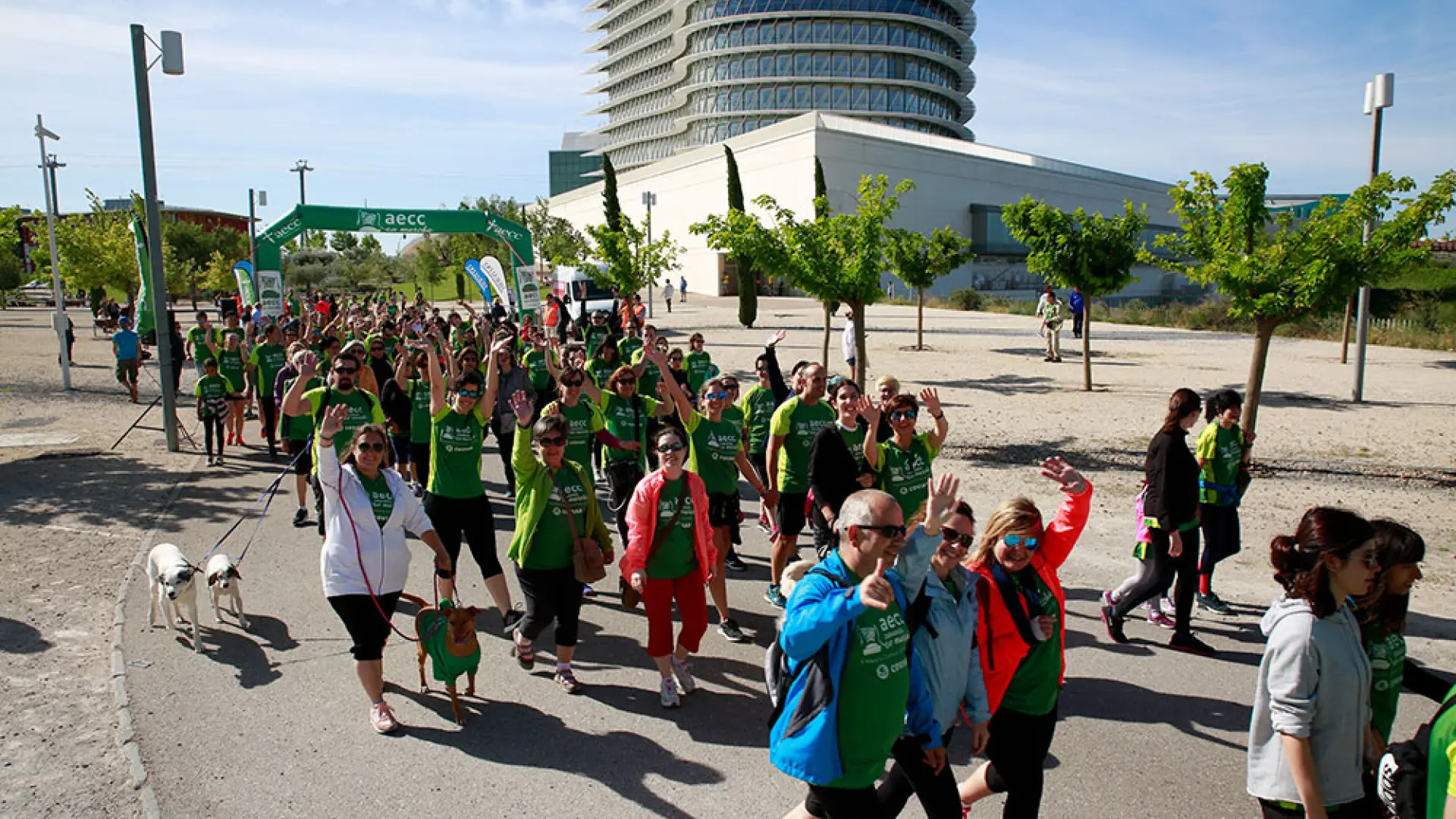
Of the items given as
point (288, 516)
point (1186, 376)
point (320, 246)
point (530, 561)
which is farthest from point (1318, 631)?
point (320, 246)

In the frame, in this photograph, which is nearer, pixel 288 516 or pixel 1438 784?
pixel 1438 784

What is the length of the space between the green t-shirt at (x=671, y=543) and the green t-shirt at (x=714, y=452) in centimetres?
152

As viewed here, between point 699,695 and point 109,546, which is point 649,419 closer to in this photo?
point 699,695

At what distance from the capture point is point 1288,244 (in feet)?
33.9

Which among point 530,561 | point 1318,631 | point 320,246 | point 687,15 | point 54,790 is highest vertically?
point 687,15

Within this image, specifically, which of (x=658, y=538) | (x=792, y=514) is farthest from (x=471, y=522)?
(x=792, y=514)

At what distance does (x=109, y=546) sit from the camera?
8.20 meters

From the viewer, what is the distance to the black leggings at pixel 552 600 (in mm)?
5246

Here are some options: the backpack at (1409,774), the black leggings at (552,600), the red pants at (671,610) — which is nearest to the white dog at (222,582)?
the black leggings at (552,600)

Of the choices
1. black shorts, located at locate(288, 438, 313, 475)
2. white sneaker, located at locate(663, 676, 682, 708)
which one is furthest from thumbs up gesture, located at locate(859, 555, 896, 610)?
black shorts, located at locate(288, 438, 313, 475)

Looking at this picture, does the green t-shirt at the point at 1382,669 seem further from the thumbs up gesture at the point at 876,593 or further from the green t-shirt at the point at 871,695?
the thumbs up gesture at the point at 876,593

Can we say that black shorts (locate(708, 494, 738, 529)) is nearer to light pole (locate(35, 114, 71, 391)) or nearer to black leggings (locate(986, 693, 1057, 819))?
black leggings (locate(986, 693, 1057, 819))

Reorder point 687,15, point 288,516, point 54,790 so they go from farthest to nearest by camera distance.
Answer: point 687,15 < point 288,516 < point 54,790

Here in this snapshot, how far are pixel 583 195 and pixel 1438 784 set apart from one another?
8485 cm
